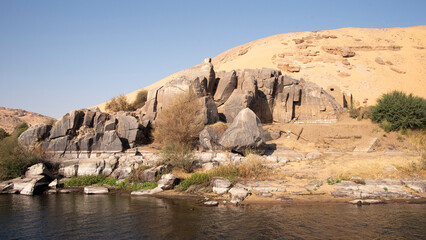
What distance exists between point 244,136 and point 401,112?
A: 1221 cm

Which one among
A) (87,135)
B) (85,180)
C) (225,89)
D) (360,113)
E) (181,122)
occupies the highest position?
(225,89)

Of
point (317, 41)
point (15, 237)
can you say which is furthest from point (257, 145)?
point (317, 41)

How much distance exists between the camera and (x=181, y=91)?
68.4 feet

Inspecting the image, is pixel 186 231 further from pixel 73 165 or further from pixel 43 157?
pixel 43 157

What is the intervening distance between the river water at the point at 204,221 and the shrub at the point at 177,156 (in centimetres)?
346

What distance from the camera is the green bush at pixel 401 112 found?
20.5 meters

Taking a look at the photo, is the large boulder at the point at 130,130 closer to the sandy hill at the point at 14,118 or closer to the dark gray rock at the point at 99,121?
the dark gray rock at the point at 99,121

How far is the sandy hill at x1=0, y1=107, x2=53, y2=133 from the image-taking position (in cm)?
4734

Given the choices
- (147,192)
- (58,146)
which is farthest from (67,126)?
(147,192)

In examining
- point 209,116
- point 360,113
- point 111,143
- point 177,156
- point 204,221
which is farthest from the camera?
point 360,113

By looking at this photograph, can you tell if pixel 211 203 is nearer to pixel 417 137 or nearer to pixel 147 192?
pixel 147 192

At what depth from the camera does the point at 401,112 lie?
21062 millimetres

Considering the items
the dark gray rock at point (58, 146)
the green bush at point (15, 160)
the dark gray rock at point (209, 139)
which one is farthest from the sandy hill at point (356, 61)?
the green bush at point (15, 160)

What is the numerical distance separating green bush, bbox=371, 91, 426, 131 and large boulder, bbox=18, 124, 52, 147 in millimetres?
22216
